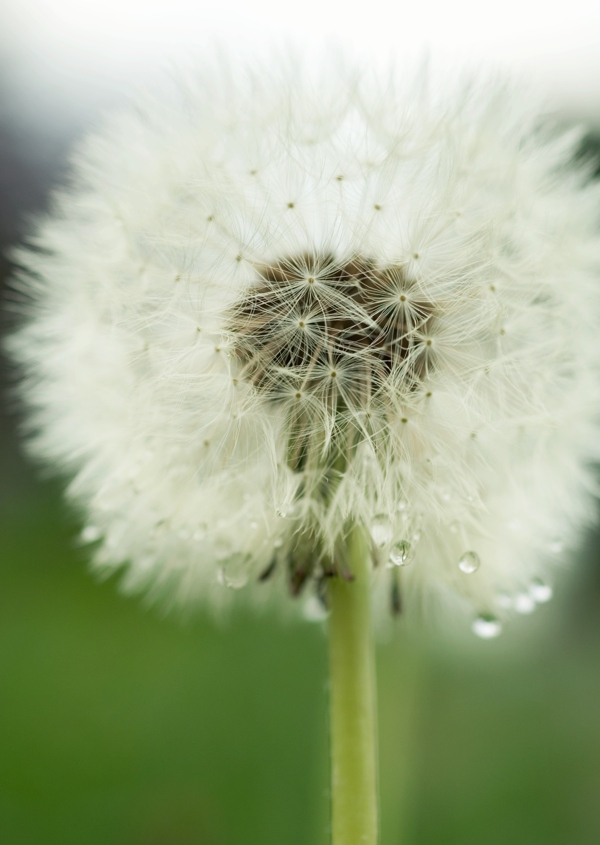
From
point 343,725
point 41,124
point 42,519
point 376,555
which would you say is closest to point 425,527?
point 376,555

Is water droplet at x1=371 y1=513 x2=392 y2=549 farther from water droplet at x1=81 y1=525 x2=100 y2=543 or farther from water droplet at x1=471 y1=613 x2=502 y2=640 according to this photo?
water droplet at x1=81 y1=525 x2=100 y2=543

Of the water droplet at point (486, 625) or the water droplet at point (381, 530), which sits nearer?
the water droplet at point (381, 530)

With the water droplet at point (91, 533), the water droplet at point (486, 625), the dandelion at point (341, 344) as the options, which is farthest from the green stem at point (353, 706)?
the water droplet at point (91, 533)

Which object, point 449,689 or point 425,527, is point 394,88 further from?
point 449,689

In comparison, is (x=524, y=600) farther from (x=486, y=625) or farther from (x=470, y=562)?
(x=470, y=562)

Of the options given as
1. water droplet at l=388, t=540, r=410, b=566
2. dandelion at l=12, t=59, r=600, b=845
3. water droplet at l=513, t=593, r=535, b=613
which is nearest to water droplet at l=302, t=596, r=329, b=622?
dandelion at l=12, t=59, r=600, b=845

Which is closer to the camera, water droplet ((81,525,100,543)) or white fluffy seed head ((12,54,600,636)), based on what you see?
white fluffy seed head ((12,54,600,636))

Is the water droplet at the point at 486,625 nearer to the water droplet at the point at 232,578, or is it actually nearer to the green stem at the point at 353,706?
the green stem at the point at 353,706
